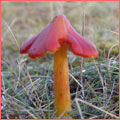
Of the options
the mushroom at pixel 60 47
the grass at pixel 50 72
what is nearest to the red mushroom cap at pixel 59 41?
the mushroom at pixel 60 47

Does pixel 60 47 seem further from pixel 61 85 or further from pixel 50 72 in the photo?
pixel 50 72

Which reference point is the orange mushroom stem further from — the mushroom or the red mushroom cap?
the red mushroom cap

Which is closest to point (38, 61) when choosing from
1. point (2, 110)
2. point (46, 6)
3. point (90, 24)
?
point (2, 110)

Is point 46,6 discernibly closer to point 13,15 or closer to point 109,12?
point 13,15

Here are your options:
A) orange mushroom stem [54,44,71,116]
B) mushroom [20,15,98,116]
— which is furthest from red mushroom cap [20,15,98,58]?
orange mushroom stem [54,44,71,116]

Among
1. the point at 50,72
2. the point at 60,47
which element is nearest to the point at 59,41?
the point at 60,47

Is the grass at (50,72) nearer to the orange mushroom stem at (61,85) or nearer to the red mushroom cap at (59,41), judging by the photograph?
the orange mushroom stem at (61,85)

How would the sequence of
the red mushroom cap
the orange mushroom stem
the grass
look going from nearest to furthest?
the red mushroom cap
the orange mushroom stem
the grass
